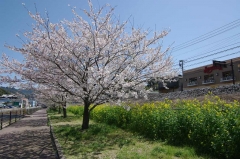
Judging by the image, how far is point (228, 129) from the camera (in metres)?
4.83

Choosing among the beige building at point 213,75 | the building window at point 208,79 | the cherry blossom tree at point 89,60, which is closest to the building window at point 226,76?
the beige building at point 213,75

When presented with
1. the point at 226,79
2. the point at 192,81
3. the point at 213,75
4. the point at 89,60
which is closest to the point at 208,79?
the point at 213,75

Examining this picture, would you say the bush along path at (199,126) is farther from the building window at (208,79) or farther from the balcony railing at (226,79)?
the building window at (208,79)

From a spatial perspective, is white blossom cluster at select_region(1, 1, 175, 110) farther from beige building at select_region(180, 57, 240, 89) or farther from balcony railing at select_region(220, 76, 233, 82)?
balcony railing at select_region(220, 76, 233, 82)

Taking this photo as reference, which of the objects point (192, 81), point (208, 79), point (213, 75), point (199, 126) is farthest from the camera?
point (192, 81)

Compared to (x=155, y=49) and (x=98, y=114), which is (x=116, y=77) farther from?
(x=98, y=114)

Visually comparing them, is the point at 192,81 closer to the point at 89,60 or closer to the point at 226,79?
the point at 226,79

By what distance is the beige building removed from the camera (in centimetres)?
3675

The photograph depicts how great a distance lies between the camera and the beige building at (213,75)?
3675cm

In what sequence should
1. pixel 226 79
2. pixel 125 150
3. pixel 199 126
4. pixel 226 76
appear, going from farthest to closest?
pixel 226 76, pixel 226 79, pixel 125 150, pixel 199 126

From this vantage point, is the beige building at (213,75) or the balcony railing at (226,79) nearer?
the beige building at (213,75)

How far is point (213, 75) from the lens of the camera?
4322 centimetres

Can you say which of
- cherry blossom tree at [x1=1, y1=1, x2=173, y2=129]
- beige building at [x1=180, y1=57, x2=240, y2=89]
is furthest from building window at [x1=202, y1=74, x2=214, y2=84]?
cherry blossom tree at [x1=1, y1=1, x2=173, y2=129]

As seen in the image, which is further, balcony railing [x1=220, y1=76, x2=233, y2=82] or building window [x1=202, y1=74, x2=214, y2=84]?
building window [x1=202, y1=74, x2=214, y2=84]
